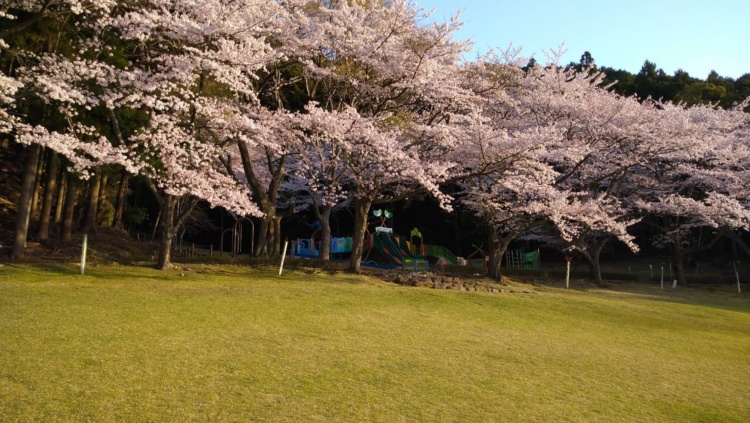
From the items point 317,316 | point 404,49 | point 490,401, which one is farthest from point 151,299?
point 404,49

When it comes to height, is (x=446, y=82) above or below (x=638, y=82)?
below

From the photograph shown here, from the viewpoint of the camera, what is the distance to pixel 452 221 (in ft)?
113

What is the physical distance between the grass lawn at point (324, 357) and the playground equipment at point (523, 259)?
19082 mm

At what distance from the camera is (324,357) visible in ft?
21.8

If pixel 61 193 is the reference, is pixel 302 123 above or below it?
above

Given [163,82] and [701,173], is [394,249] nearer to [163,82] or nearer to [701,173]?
[701,173]

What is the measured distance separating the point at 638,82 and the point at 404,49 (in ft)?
94.1

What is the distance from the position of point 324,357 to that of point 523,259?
27880mm

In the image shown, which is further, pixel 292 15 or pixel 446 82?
pixel 446 82

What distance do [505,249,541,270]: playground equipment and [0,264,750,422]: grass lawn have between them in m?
19.1

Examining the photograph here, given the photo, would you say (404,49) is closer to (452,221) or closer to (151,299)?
(151,299)

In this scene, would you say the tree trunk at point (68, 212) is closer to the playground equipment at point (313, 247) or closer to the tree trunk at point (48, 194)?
the tree trunk at point (48, 194)

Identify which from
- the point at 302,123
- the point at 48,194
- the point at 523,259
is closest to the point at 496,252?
the point at 302,123

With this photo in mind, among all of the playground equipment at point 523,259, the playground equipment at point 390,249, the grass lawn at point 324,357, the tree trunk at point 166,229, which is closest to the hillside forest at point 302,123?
the tree trunk at point 166,229
